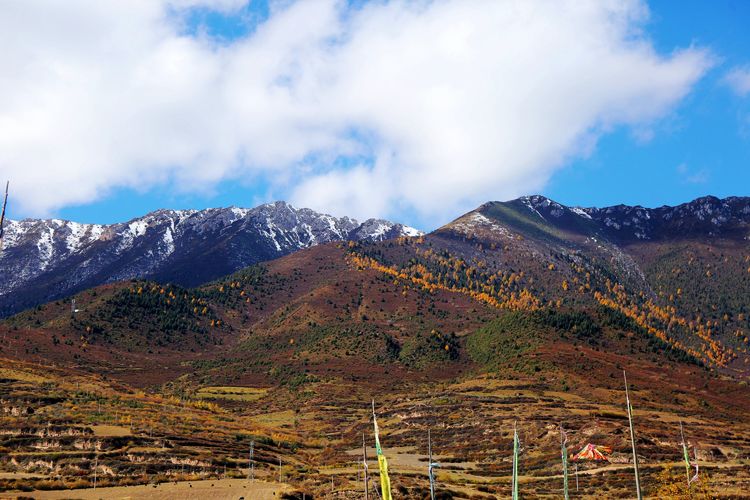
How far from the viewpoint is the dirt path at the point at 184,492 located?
64.5 metres

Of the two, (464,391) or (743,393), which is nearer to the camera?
(464,391)

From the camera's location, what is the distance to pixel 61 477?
73188 mm

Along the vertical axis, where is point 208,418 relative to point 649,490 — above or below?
above

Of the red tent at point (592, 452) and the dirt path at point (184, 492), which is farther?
the red tent at point (592, 452)

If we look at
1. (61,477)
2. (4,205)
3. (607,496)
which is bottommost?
(607,496)

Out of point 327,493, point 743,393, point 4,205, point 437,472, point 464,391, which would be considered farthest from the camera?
point 743,393

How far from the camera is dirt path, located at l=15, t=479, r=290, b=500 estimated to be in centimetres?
6450

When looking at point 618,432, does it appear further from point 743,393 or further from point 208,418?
point 743,393

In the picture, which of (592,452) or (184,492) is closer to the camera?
(184,492)

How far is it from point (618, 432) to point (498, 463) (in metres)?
22.4

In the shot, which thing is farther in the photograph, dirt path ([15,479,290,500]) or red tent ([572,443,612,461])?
red tent ([572,443,612,461])

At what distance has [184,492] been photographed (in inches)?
2702

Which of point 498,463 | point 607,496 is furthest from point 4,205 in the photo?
point 498,463

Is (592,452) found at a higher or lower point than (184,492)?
higher
